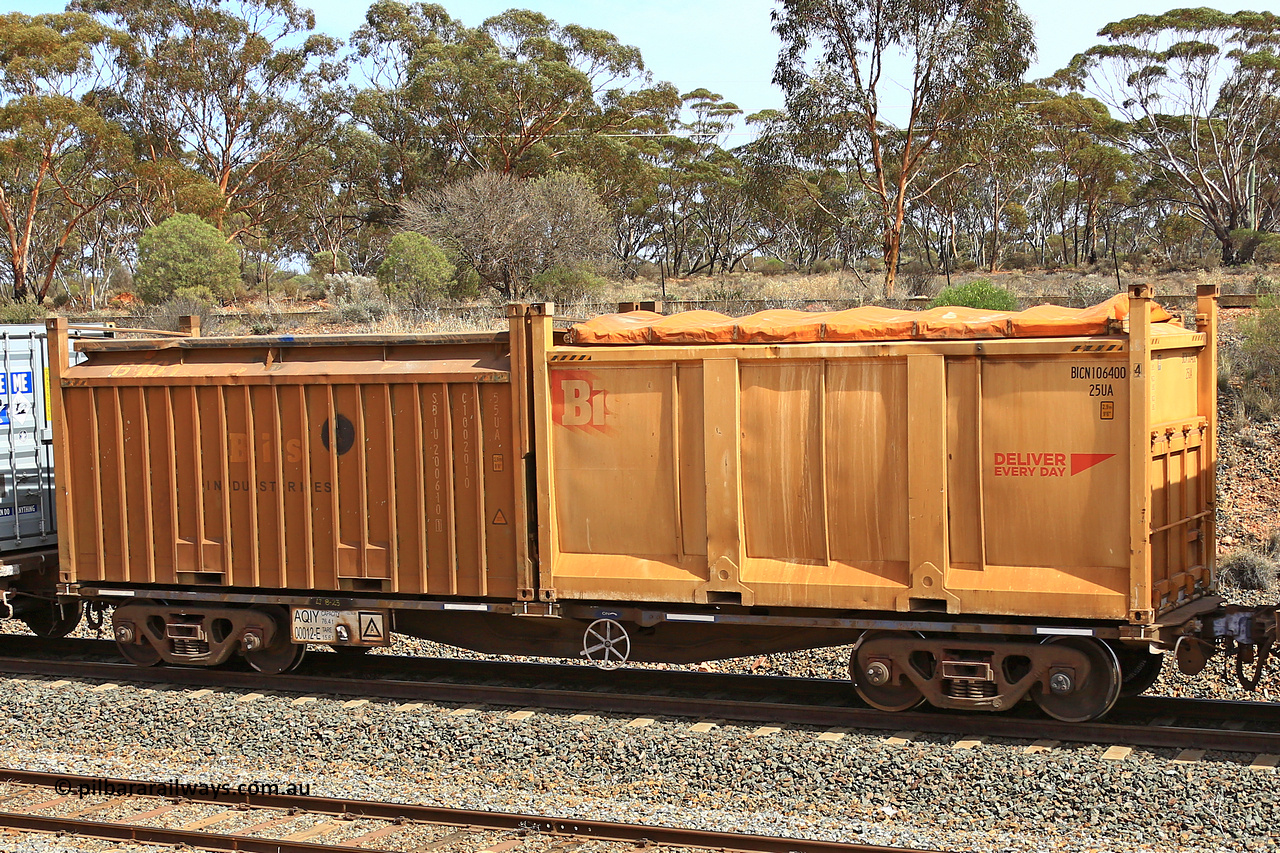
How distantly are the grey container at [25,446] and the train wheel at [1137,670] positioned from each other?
32.1 ft

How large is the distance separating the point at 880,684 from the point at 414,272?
2737cm

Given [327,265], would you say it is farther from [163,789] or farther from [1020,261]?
[163,789]

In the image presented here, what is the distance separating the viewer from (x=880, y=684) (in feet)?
27.2

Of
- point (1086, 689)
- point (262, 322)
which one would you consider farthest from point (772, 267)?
point (1086, 689)

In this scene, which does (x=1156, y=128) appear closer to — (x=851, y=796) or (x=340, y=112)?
(x=340, y=112)

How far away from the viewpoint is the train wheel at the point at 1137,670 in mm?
8430

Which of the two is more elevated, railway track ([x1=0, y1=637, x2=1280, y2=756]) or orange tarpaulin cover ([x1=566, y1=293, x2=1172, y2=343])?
orange tarpaulin cover ([x1=566, y1=293, x2=1172, y2=343])

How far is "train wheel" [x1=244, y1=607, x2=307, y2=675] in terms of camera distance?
32.9ft

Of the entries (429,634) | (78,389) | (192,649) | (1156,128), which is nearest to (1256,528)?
(429,634)

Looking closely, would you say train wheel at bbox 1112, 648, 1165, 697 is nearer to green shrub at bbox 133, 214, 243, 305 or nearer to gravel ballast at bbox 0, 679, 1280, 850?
gravel ballast at bbox 0, 679, 1280, 850

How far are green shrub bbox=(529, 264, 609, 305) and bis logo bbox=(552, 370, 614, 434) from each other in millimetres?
25929

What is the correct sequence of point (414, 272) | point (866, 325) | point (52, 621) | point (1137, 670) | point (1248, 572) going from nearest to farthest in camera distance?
point (866, 325) → point (1137, 670) → point (52, 621) → point (1248, 572) → point (414, 272)

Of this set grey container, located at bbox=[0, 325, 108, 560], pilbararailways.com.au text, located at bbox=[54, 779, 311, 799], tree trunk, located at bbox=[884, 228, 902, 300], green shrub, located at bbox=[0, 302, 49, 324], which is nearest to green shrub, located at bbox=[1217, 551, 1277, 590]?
pilbararailways.com.au text, located at bbox=[54, 779, 311, 799]

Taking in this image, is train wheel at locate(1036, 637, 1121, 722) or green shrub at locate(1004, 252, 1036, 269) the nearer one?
train wheel at locate(1036, 637, 1121, 722)
